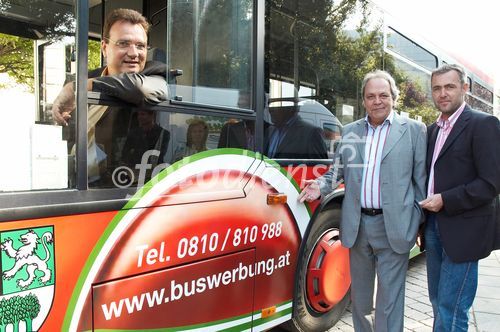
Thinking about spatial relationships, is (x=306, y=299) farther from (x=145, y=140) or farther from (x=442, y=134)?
(x=145, y=140)

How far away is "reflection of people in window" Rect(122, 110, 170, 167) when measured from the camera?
1.96 metres

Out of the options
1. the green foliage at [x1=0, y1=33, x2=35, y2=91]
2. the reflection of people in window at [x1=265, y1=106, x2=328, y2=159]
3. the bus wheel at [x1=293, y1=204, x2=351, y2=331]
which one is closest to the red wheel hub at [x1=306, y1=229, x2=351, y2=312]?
the bus wheel at [x1=293, y1=204, x2=351, y2=331]

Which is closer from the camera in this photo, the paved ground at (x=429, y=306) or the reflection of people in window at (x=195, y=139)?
the reflection of people in window at (x=195, y=139)

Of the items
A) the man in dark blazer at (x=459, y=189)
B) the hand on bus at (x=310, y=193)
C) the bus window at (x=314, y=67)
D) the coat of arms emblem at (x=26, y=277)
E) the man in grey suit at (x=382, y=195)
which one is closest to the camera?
the coat of arms emblem at (x=26, y=277)

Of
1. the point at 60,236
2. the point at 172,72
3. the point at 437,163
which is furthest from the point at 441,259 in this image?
the point at 60,236

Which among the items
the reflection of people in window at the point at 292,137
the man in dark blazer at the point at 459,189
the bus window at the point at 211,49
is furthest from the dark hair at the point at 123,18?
the man in dark blazer at the point at 459,189

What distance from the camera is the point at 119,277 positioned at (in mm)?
1894

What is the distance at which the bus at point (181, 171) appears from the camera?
1.69m

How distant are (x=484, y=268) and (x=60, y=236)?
227 inches

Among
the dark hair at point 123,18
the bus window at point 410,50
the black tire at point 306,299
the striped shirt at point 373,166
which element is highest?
the bus window at point 410,50

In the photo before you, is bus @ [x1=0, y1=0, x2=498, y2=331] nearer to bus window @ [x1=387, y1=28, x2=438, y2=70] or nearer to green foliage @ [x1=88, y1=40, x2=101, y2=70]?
green foliage @ [x1=88, y1=40, x2=101, y2=70]

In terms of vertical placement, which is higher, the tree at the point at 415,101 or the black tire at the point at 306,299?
the tree at the point at 415,101

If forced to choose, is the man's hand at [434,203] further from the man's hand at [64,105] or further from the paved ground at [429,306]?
the man's hand at [64,105]

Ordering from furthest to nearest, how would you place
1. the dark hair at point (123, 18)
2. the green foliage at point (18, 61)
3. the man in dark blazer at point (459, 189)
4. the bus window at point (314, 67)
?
the bus window at point (314, 67)
the man in dark blazer at point (459, 189)
the dark hair at point (123, 18)
the green foliage at point (18, 61)
